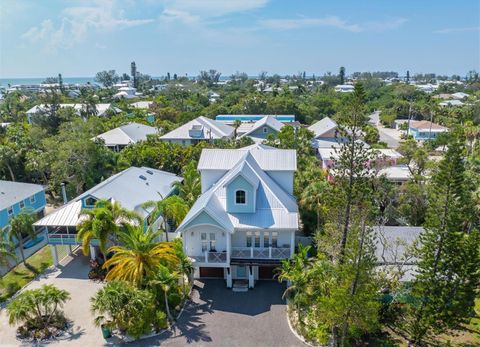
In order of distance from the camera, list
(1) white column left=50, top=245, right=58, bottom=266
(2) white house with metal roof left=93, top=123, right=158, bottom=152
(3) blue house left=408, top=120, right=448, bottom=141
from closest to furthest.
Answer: (1) white column left=50, top=245, right=58, bottom=266 → (2) white house with metal roof left=93, top=123, right=158, bottom=152 → (3) blue house left=408, top=120, right=448, bottom=141

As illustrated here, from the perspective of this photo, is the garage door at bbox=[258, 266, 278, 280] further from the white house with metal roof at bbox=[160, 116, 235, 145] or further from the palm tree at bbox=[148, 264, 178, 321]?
the white house with metal roof at bbox=[160, 116, 235, 145]

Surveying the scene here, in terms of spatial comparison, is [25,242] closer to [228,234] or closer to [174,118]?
[228,234]

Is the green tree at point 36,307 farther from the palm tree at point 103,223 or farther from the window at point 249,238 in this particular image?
the window at point 249,238

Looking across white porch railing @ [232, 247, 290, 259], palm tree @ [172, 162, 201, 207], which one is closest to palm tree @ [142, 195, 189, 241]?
palm tree @ [172, 162, 201, 207]

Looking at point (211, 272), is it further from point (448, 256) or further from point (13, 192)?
point (13, 192)

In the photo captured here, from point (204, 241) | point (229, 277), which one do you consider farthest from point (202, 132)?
point (229, 277)

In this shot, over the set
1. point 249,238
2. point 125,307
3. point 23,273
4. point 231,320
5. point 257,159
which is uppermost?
point 257,159
